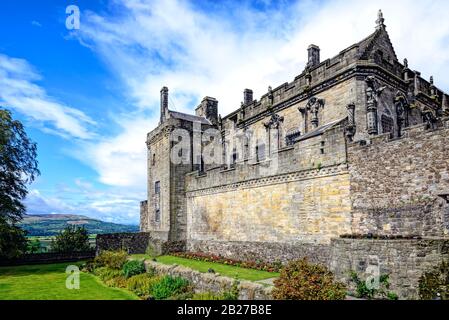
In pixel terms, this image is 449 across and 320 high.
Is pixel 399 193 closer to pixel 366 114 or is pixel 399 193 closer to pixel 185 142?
pixel 366 114

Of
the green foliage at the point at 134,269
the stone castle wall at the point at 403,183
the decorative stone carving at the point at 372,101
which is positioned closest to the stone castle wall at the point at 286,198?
the stone castle wall at the point at 403,183

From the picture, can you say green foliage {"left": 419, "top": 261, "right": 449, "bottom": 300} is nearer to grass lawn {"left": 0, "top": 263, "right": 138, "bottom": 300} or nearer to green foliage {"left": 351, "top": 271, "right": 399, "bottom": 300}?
green foliage {"left": 351, "top": 271, "right": 399, "bottom": 300}

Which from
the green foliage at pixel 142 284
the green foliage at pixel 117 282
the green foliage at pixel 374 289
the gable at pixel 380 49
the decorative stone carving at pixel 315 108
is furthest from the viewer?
the decorative stone carving at pixel 315 108

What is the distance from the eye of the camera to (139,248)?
104 ft

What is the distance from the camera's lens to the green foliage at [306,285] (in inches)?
382

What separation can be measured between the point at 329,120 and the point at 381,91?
3.29 metres

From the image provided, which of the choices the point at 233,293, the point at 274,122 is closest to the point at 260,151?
the point at 274,122

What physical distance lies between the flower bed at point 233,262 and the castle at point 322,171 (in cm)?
52

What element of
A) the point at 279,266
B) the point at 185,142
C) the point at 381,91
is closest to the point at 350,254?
the point at 279,266

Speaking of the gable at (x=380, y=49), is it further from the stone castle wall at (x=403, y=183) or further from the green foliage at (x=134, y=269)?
the green foliage at (x=134, y=269)

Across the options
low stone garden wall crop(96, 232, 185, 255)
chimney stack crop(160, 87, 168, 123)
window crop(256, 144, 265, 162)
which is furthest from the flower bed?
chimney stack crop(160, 87, 168, 123)

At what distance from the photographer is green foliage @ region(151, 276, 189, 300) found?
48.8 ft

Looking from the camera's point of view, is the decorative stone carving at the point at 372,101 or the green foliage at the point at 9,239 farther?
the green foliage at the point at 9,239

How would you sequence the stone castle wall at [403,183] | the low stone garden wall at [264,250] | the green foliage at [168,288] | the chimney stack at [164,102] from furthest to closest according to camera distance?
the chimney stack at [164,102]
the low stone garden wall at [264,250]
the green foliage at [168,288]
the stone castle wall at [403,183]
